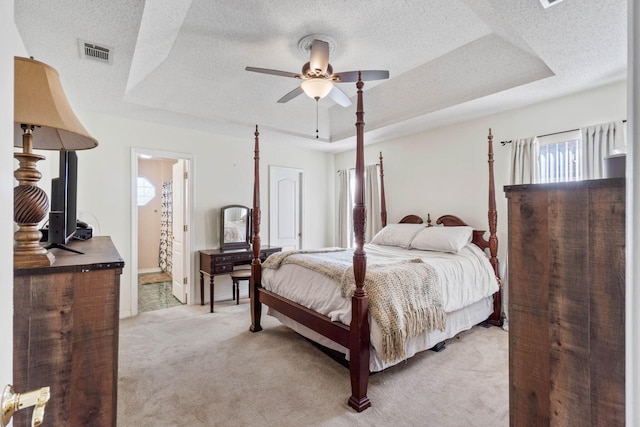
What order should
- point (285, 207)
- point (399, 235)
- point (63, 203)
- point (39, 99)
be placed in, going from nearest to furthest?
point (39, 99) → point (63, 203) → point (399, 235) → point (285, 207)

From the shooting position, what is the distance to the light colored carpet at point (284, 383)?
6.35 ft

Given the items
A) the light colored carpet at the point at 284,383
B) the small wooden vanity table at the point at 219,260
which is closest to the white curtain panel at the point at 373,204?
the small wooden vanity table at the point at 219,260

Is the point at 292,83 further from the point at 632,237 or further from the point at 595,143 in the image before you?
the point at 632,237

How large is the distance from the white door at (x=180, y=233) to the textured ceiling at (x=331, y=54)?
2.74 ft

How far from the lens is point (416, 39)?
280 cm

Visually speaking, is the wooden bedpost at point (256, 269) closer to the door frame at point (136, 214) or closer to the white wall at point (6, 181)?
the door frame at point (136, 214)

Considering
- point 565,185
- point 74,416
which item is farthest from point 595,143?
point 74,416

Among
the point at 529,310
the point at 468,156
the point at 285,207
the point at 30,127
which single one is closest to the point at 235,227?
the point at 285,207

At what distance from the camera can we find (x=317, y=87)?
2520 mm

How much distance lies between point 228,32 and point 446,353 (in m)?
3.45

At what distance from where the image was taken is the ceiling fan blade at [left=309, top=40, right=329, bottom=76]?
2.38 m

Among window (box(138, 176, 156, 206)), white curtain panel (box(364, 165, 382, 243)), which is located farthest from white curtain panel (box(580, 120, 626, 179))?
window (box(138, 176, 156, 206))

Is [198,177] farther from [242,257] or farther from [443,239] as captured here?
[443,239]

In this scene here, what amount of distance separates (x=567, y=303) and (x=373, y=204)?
4162 millimetres
